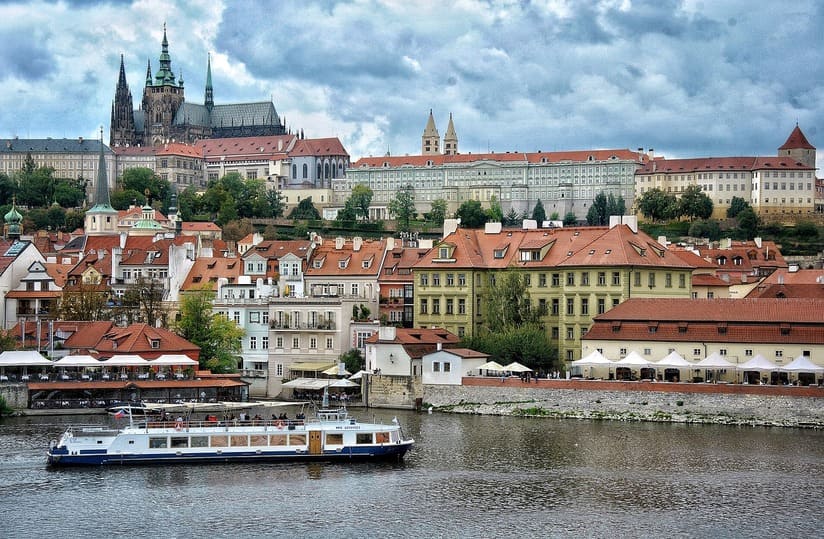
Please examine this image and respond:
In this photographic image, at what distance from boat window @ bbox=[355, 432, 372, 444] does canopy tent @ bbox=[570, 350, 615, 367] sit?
16.9 meters

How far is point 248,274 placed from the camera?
307 feet

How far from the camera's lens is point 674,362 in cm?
6844

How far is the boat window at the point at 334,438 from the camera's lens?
5747 centimetres

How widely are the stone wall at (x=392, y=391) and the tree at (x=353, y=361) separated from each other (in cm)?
369

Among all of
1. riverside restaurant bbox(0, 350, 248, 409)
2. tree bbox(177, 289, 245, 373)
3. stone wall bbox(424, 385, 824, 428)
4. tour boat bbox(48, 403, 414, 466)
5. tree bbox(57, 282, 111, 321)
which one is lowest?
tour boat bbox(48, 403, 414, 466)

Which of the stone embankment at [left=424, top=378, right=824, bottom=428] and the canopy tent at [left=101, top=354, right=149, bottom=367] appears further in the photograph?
the canopy tent at [left=101, top=354, right=149, bottom=367]

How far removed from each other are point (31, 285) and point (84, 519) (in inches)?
1865

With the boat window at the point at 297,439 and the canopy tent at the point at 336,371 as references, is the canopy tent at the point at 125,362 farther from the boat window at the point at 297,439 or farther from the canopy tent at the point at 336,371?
the boat window at the point at 297,439

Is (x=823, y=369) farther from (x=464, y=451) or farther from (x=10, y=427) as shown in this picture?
(x=10, y=427)

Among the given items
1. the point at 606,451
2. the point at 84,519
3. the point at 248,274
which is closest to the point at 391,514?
the point at 84,519

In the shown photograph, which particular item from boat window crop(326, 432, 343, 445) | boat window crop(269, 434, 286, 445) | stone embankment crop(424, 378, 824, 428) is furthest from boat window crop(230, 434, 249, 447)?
stone embankment crop(424, 378, 824, 428)

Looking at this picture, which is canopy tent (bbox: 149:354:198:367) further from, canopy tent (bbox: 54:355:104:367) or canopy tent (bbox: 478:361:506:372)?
canopy tent (bbox: 478:361:506:372)

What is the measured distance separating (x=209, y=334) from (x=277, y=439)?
2343 centimetres

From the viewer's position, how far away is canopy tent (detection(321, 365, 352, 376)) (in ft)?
248
